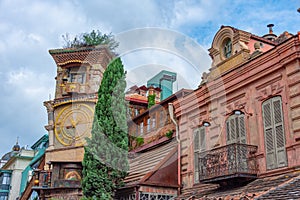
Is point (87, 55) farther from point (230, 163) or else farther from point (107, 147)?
point (230, 163)

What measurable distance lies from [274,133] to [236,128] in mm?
1899


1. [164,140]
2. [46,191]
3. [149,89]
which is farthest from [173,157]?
[149,89]

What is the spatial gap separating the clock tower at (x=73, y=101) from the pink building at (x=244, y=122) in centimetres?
1002

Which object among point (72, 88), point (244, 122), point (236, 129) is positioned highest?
point (72, 88)

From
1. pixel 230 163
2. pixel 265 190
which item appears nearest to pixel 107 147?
pixel 230 163

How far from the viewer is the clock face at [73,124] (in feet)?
86.1

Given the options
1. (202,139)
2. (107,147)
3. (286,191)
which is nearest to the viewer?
(286,191)

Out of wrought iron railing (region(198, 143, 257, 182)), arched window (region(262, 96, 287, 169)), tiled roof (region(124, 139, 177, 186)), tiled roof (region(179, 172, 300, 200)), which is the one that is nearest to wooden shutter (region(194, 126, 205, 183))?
tiled roof (region(124, 139, 177, 186))

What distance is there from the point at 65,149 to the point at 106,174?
927 cm

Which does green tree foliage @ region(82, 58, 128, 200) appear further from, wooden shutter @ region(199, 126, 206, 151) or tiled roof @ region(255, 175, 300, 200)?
tiled roof @ region(255, 175, 300, 200)

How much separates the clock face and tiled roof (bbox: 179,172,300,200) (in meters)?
12.6

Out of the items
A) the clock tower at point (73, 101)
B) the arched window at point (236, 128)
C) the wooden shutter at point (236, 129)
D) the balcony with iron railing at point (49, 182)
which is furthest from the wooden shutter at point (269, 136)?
the clock tower at point (73, 101)

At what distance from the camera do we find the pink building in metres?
12.8

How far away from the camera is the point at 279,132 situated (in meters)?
13.3
